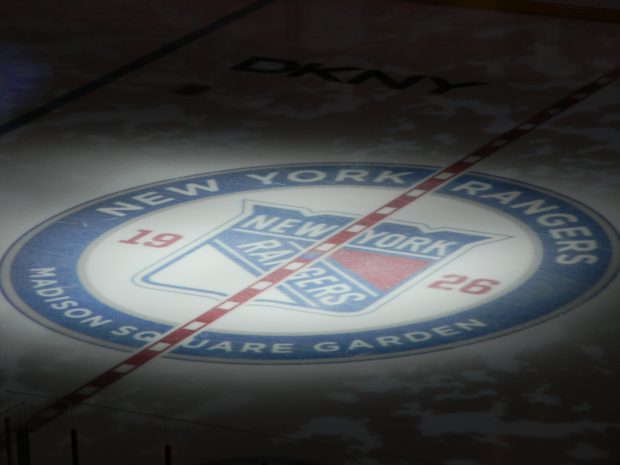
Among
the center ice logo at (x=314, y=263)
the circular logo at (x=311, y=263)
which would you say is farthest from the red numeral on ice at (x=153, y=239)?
the center ice logo at (x=314, y=263)

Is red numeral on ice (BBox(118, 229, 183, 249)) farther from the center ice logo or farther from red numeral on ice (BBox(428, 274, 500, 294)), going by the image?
red numeral on ice (BBox(428, 274, 500, 294))

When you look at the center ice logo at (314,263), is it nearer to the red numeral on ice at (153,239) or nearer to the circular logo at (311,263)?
the circular logo at (311,263)

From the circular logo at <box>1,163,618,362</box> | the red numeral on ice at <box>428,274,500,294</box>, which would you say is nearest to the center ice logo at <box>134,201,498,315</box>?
the circular logo at <box>1,163,618,362</box>

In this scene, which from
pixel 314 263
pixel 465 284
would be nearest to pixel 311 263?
pixel 314 263

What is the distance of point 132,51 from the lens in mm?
12789

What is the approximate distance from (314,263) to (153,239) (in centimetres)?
91

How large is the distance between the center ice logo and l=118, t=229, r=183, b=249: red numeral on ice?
0.14m

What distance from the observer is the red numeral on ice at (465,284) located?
860cm

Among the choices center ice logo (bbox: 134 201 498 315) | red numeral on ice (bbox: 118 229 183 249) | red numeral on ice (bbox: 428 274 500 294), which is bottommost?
red numeral on ice (bbox: 428 274 500 294)

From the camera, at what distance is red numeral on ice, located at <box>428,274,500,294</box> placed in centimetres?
860

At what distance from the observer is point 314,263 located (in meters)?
8.98

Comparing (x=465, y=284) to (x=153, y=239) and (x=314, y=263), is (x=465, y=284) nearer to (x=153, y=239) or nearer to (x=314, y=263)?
(x=314, y=263)

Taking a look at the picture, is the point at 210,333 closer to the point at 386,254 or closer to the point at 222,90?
the point at 386,254

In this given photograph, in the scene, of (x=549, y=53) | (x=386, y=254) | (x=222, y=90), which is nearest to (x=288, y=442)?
(x=386, y=254)
